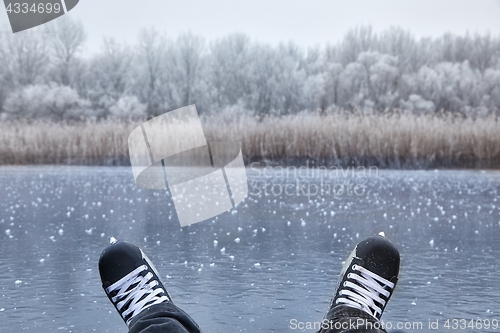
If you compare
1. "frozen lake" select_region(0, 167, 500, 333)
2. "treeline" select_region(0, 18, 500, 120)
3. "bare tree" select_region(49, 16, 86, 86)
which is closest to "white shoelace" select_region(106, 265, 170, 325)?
"frozen lake" select_region(0, 167, 500, 333)

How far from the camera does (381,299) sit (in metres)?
0.93

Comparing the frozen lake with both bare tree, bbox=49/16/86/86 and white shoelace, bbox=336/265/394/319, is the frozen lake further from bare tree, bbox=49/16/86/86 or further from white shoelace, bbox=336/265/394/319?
bare tree, bbox=49/16/86/86

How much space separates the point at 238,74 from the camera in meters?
8.00

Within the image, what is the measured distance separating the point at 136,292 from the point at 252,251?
56 centimetres

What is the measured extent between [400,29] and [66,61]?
201 inches

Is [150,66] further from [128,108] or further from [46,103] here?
[46,103]

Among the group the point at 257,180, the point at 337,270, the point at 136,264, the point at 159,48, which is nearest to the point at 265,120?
the point at 257,180

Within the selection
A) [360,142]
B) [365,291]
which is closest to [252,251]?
[365,291]

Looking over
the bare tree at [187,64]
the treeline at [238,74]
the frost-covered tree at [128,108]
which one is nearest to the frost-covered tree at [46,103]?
the treeline at [238,74]

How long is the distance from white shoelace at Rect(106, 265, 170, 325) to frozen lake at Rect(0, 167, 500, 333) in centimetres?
5

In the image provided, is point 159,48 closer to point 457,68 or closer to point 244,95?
point 244,95

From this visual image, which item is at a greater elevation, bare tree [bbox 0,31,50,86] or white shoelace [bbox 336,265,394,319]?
bare tree [bbox 0,31,50,86]

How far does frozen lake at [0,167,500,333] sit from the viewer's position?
97cm

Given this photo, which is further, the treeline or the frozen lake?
the treeline
